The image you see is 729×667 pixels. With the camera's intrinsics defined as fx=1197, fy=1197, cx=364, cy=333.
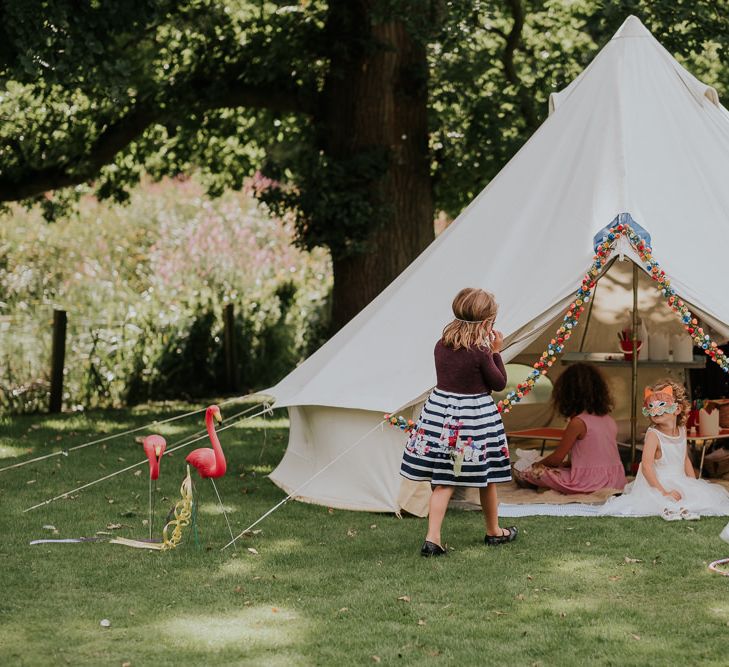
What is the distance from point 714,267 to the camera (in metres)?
6.50

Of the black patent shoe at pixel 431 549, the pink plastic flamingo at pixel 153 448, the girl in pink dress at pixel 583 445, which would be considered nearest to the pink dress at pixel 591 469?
the girl in pink dress at pixel 583 445

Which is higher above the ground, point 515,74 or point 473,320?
point 515,74

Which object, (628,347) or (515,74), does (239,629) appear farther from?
(515,74)

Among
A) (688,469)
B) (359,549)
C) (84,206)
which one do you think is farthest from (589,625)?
(84,206)

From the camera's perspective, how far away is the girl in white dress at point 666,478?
6344 millimetres

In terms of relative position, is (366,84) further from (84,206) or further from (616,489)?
(84,206)

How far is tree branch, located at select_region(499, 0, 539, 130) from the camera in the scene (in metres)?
10.4

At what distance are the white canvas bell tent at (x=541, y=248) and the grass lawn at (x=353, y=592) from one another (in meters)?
0.46

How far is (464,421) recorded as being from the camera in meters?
5.55

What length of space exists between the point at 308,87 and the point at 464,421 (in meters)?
5.86

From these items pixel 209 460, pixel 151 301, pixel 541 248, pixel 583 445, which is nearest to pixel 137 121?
pixel 151 301

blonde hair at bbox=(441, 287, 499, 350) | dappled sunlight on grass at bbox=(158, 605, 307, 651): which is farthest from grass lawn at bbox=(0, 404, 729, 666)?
blonde hair at bbox=(441, 287, 499, 350)

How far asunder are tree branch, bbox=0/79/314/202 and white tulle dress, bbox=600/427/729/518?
545 centimetres

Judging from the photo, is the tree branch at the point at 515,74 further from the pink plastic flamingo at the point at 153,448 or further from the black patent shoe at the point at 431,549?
the pink plastic flamingo at the point at 153,448
